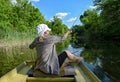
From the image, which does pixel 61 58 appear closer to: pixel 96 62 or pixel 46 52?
pixel 46 52

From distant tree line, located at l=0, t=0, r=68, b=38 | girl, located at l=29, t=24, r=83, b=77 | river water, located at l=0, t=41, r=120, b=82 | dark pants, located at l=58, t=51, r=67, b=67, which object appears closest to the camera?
girl, located at l=29, t=24, r=83, b=77

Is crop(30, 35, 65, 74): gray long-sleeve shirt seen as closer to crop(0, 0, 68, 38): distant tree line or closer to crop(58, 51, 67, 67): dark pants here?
crop(58, 51, 67, 67): dark pants

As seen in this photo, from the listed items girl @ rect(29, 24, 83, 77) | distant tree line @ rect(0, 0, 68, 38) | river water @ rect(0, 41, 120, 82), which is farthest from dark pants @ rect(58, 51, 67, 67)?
distant tree line @ rect(0, 0, 68, 38)

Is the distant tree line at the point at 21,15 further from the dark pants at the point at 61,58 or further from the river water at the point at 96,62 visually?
the dark pants at the point at 61,58

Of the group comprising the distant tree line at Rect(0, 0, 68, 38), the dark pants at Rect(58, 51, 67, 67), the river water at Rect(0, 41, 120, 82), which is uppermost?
the distant tree line at Rect(0, 0, 68, 38)

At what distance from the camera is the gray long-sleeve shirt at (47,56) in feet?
23.1

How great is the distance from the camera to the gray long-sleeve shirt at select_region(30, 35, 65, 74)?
278 inches

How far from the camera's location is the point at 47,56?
7141mm

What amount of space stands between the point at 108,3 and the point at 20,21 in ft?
57.6

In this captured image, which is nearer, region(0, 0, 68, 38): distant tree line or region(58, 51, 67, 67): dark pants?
region(58, 51, 67, 67): dark pants

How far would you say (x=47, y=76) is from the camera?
7168mm

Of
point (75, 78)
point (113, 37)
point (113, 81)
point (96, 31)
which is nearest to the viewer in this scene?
point (75, 78)

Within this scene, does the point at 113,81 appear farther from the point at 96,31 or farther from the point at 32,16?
the point at 96,31

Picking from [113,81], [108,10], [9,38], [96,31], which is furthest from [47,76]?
[96,31]
